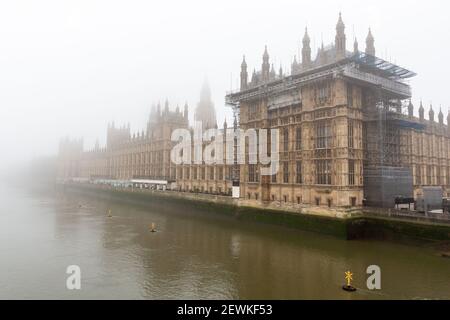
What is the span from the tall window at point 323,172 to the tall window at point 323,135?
7.19 ft

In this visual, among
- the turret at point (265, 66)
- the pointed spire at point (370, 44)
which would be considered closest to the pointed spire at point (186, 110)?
the turret at point (265, 66)

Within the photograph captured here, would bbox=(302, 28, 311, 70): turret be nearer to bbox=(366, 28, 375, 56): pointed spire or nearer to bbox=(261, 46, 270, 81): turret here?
bbox=(261, 46, 270, 81): turret

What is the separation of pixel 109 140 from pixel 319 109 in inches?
4824

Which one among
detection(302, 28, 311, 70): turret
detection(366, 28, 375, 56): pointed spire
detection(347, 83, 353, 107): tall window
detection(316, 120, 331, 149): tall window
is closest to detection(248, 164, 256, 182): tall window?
detection(316, 120, 331, 149): tall window

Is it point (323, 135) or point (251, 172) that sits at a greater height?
point (323, 135)

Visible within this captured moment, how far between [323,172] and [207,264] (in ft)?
74.2

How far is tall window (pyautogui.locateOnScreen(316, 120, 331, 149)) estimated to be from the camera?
43562 mm

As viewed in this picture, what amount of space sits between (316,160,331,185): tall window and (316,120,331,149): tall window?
86.3 inches

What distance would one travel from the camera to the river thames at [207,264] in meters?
22.5

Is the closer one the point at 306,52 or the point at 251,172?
the point at 306,52

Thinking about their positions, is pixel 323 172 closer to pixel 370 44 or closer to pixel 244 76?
pixel 370 44

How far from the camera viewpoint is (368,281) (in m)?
24.1

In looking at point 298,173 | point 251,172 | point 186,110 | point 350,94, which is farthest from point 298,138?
point 186,110

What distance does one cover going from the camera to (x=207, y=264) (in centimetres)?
2925
